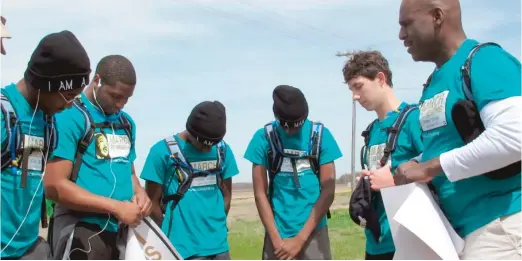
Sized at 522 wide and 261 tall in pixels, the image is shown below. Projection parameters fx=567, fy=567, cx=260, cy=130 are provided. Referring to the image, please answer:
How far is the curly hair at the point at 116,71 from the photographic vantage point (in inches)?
170

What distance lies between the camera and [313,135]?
525 cm

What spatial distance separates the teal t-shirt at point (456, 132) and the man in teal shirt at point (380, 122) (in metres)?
1.11

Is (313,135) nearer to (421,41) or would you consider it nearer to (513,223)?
(421,41)

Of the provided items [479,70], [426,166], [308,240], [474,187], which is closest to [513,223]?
[474,187]

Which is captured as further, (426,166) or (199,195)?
(199,195)

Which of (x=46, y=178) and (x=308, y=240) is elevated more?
(x=46, y=178)

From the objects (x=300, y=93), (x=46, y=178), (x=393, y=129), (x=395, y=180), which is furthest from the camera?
(x=300, y=93)

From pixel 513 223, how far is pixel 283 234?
282 cm

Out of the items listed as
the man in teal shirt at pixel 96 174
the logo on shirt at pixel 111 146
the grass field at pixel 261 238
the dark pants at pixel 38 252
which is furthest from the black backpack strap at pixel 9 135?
the grass field at pixel 261 238

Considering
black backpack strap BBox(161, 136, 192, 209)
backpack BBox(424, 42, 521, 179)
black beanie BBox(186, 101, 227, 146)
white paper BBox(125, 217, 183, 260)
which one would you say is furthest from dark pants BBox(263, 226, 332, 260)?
backpack BBox(424, 42, 521, 179)

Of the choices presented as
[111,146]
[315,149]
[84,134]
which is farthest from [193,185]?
[84,134]

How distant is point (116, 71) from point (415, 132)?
229 centimetres

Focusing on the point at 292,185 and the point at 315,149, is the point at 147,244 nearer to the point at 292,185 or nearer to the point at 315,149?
the point at 292,185

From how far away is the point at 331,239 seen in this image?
438 inches
